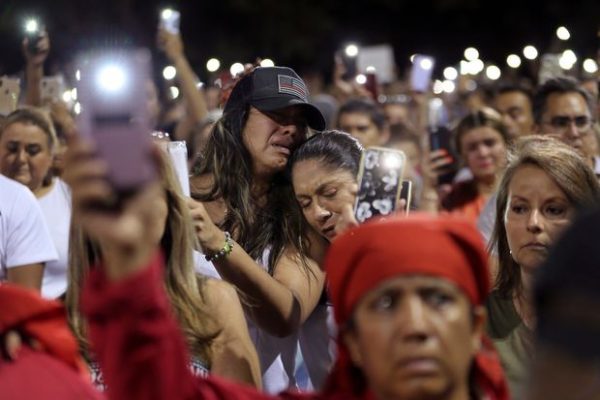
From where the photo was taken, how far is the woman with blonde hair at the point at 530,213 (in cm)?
433

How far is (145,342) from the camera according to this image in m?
2.60

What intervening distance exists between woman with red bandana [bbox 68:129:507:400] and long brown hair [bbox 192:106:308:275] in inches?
85.4

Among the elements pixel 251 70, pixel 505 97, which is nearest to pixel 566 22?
pixel 505 97

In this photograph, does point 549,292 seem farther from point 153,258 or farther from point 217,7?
point 217,7

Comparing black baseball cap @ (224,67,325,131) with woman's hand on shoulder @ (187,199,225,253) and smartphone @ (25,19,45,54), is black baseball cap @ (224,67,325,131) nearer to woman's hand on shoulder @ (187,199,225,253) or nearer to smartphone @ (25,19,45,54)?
woman's hand on shoulder @ (187,199,225,253)

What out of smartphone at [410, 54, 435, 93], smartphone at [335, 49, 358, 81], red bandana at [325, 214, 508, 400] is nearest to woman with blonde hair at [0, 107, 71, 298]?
smartphone at [410, 54, 435, 93]

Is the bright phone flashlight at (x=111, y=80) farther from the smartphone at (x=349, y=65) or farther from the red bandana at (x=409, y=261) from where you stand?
the smartphone at (x=349, y=65)

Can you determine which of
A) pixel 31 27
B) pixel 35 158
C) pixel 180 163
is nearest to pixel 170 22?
pixel 31 27

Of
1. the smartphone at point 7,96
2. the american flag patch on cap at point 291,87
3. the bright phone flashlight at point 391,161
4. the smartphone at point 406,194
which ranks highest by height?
the smartphone at point 7,96

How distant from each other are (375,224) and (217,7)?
967 inches

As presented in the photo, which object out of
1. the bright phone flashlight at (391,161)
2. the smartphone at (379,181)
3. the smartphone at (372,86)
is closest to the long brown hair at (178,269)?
the smartphone at (379,181)

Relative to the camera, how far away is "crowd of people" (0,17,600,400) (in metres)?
2.38

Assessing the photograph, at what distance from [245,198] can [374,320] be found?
8.65 feet

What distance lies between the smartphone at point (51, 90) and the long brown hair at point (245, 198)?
4.18m
